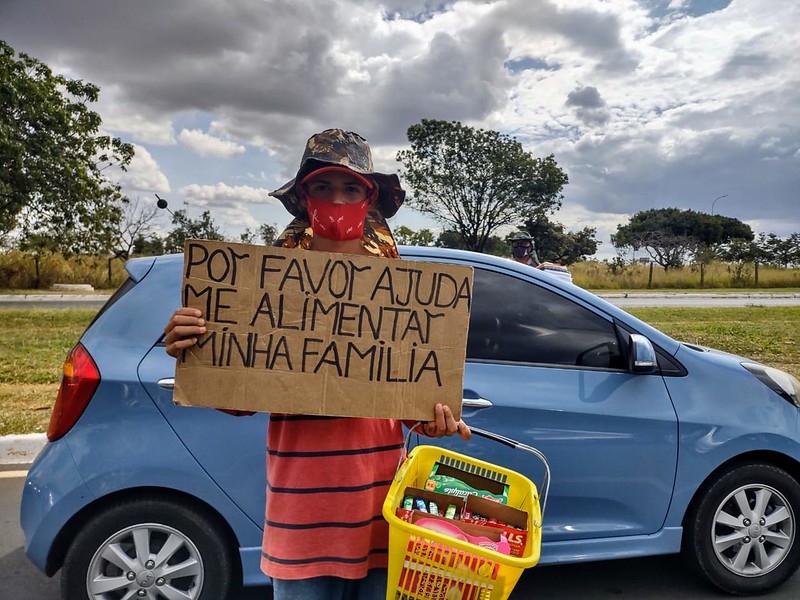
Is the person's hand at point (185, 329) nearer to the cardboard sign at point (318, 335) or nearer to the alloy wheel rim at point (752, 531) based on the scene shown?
the cardboard sign at point (318, 335)

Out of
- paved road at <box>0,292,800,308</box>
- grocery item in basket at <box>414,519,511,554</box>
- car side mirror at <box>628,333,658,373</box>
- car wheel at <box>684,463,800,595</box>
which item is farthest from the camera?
paved road at <box>0,292,800,308</box>

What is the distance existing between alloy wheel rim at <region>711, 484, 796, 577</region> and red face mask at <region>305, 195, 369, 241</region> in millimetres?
2436

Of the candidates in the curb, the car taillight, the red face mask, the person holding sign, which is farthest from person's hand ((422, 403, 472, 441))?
the curb

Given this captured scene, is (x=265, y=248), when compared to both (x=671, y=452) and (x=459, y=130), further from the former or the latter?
(x=459, y=130)

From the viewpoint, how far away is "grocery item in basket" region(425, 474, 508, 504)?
1.77 meters

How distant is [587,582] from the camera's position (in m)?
3.26

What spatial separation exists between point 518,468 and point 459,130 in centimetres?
3427

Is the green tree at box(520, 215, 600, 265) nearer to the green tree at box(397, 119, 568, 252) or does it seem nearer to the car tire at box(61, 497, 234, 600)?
the green tree at box(397, 119, 568, 252)

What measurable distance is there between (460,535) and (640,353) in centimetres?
172

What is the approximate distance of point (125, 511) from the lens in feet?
8.41

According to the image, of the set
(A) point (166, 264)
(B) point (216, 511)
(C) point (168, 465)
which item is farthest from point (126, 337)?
(B) point (216, 511)

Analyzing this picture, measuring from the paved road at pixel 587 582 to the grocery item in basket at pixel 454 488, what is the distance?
155 centimetres

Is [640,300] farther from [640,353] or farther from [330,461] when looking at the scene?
[330,461]

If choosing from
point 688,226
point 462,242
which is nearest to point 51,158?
point 462,242
